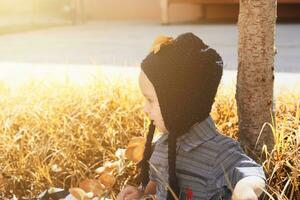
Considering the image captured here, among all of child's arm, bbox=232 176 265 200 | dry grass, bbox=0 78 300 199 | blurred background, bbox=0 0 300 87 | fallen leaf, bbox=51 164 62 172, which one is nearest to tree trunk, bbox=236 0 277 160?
dry grass, bbox=0 78 300 199

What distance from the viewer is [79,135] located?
281 centimetres

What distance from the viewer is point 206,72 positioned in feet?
5.99

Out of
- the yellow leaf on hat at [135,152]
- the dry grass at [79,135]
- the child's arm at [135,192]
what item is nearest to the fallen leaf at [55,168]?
the dry grass at [79,135]

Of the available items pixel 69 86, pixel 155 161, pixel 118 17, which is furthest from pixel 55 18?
pixel 155 161

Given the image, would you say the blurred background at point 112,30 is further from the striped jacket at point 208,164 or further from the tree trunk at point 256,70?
the striped jacket at point 208,164

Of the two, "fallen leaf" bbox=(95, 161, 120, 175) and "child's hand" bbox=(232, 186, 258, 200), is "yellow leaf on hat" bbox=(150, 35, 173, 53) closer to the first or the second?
"child's hand" bbox=(232, 186, 258, 200)

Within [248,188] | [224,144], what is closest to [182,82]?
[224,144]

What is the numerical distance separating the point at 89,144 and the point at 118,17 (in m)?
9.99

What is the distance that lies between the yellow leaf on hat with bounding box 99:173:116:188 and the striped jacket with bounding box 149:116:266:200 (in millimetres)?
492

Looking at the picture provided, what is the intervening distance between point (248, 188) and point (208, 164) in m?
0.19

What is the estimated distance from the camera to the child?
181 centimetres

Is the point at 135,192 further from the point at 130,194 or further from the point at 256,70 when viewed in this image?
the point at 256,70

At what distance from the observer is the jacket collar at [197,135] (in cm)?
185

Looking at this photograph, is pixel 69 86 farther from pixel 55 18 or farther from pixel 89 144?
pixel 55 18
